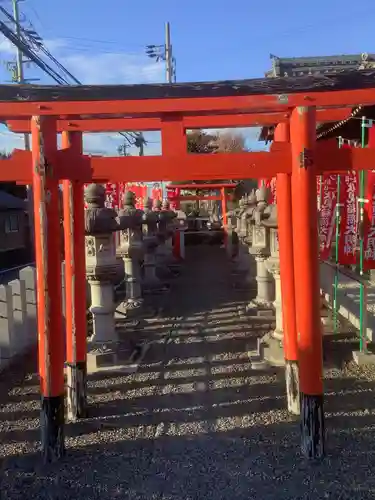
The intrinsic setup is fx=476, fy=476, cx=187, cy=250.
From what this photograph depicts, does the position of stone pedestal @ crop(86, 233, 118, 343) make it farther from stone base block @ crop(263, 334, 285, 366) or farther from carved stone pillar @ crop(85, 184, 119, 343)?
stone base block @ crop(263, 334, 285, 366)

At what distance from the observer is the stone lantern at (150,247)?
33.0ft

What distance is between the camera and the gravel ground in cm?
303

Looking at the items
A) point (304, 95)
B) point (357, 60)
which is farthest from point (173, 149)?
point (357, 60)

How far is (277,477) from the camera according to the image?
3104mm

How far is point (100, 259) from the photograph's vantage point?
5.49 metres

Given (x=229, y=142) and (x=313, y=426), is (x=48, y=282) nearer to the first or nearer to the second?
(x=313, y=426)

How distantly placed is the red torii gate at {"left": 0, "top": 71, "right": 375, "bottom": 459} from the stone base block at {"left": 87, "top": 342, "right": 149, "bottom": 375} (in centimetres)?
204

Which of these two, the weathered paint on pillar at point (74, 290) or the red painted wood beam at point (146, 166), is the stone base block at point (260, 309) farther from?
the red painted wood beam at point (146, 166)

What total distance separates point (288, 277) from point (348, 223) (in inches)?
98.9

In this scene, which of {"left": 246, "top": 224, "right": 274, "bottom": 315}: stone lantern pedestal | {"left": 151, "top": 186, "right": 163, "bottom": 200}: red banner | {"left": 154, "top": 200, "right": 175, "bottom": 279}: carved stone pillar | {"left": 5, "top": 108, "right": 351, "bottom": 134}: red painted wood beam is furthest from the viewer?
{"left": 151, "top": 186, "right": 163, "bottom": 200}: red banner

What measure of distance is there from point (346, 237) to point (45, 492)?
4747 millimetres

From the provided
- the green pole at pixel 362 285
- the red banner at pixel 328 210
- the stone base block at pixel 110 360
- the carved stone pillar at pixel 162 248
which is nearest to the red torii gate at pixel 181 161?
the stone base block at pixel 110 360

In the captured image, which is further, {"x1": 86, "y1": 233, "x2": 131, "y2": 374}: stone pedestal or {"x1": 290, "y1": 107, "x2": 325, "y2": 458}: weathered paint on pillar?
{"x1": 86, "y1": 233, "x2": 131, "y2": 374}: stone pedestal

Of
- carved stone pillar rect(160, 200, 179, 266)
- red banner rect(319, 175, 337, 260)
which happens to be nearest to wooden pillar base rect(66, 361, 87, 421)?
red banner rect(319, 175, 337, 260)
